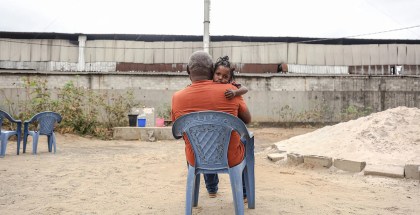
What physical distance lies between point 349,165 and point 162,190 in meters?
2.86

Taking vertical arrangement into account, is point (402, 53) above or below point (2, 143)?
above

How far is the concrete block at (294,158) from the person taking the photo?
19.2 ft

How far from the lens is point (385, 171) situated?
4.76 m

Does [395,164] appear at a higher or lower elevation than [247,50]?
lower

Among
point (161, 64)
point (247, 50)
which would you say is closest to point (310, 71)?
point (247, 50)

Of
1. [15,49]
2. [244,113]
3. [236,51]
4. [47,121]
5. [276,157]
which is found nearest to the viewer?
[244,113]

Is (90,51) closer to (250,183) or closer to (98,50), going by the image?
(98,50)

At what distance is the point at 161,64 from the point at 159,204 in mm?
16595

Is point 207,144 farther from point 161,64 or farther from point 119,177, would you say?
point 161,64

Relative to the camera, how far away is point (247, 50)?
19.6 metres

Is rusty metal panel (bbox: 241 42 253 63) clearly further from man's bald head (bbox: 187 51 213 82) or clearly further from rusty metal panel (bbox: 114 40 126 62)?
man's bald head (bbox: 187 51 213 82)

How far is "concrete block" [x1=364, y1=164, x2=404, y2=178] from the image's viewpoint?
15.3ft

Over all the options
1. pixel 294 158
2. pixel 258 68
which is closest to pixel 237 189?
pixel 294 158

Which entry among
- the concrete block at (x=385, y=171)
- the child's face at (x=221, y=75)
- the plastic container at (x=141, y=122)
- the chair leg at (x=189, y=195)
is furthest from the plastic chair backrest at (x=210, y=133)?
the plastic container at (x=141, y=122)
